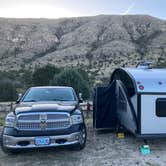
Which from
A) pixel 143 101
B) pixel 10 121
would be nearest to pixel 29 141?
pixel 10 121

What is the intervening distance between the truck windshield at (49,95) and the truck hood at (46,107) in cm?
60

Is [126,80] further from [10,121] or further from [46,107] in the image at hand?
[10,121]

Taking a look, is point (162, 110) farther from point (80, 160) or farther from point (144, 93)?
point (80, 160)

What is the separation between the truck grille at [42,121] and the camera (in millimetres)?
6917

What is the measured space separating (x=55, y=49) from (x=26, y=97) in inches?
2102

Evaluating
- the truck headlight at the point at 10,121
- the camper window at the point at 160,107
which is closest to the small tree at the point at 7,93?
the truck headlight at the point at 10,121

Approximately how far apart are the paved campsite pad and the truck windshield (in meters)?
1.48

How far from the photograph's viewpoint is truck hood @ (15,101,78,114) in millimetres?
7145

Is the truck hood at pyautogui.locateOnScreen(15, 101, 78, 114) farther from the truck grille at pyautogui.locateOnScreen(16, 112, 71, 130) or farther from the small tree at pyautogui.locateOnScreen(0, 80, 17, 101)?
the small tree at pyautogui.locateOnScreen(0, 80, 17, 101)

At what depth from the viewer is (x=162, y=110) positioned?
7828 millimetres

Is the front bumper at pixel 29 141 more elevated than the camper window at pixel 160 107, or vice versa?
the camper window at pixel 160 107

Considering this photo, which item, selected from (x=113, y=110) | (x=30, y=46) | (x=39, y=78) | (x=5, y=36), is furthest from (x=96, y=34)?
(x=113, y=110)

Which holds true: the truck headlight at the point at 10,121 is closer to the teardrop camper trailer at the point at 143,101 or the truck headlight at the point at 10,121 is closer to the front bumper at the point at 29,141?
the front bumper at the point at 29,141

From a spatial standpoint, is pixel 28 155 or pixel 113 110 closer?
pixel 28 155
